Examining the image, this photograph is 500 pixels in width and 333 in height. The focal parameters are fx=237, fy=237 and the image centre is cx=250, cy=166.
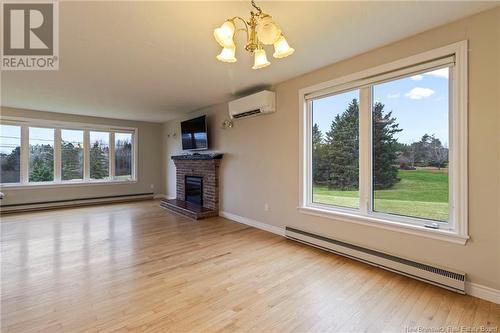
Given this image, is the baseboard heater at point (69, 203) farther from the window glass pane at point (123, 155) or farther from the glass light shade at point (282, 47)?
the glass light shade at point (282, 47)

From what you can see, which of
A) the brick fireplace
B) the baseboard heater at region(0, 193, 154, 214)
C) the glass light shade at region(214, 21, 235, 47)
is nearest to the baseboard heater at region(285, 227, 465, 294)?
the brick fireplace

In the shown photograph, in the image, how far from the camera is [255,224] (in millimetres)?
4211

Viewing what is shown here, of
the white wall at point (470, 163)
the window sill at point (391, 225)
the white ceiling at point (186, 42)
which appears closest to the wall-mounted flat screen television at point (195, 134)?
the white wall at point (470, 163)

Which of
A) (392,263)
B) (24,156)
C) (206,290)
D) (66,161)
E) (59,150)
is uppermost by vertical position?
(59,150)

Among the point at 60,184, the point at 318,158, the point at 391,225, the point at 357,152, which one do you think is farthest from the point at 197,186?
the point at 391,225

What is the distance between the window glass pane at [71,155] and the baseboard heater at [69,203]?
0.61m

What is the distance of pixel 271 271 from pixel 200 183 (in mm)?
3350

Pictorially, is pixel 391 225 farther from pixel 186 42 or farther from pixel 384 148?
pixel 186 42

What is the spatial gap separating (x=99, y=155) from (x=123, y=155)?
60 cm

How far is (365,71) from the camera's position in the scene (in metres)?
2.74

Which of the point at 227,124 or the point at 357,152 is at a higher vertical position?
the point at 227,124

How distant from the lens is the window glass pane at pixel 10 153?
5.21 m

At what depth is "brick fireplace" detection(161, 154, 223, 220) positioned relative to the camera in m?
5.01

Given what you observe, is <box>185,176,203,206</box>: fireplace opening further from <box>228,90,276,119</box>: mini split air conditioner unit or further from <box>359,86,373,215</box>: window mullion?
<box>359,86,373,215</box>: window mullion
